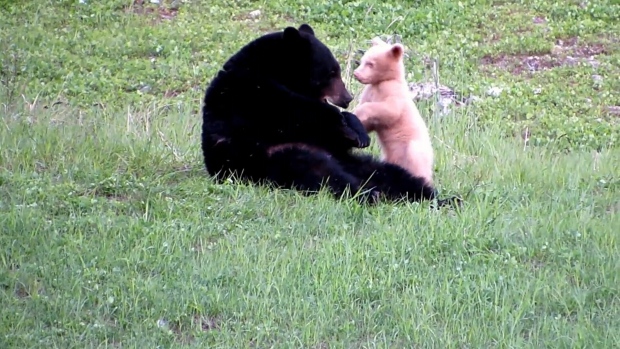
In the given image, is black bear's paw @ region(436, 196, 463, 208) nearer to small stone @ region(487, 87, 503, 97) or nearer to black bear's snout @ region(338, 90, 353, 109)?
black bear's snout @ region(338, 90, 353, 109)

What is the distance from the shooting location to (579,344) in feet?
14.9

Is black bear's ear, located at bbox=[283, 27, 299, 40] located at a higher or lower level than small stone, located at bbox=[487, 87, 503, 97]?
higher

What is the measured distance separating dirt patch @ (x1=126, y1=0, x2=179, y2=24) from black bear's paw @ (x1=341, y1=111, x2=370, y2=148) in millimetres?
7508

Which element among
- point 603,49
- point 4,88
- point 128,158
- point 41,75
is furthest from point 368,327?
point 603,49

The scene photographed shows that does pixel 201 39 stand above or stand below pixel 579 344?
below

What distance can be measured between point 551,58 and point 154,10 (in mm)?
6029

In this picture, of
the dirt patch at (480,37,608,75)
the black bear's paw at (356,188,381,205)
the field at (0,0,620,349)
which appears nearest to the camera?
the field at (0,0,620,349)

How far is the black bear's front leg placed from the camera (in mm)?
6520

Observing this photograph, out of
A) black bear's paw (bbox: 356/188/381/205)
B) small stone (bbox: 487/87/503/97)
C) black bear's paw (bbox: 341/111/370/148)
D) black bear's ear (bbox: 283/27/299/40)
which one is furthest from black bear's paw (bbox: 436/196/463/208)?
small stone (bbox: 487/87/503/97)

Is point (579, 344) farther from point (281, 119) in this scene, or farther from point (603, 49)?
point (603, 49)

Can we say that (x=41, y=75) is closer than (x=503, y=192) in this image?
No

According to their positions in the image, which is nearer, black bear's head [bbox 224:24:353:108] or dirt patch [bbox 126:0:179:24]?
black bear's head [bbox 224:24:353:108]

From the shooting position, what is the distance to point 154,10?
14.0 m

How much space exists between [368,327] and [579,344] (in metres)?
1.08
